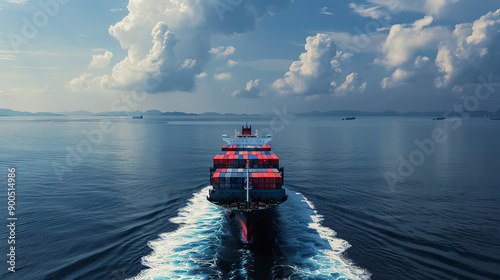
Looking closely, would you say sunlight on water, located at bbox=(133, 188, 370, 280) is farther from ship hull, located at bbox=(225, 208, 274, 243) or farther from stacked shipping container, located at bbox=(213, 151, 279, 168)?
stacked shipping container, located at bbox=(213, 151, 279, 168)

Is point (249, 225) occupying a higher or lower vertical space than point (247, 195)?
lower

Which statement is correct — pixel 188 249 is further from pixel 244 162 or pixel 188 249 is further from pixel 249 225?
pixel 244 162

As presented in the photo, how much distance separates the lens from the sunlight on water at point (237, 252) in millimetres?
30766

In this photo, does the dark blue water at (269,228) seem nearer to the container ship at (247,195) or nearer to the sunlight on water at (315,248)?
the sunlight on water at (315,248)

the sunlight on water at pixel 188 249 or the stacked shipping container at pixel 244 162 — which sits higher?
the stacked shipping container at pixel 244 162

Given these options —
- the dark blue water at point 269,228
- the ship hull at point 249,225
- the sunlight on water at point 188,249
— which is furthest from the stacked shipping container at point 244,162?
the ship hull at point 249,225

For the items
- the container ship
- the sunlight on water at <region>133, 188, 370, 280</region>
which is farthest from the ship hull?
the sunlight on water at <region>133, 188, 370, 280</region>

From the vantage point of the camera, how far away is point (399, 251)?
114 ft

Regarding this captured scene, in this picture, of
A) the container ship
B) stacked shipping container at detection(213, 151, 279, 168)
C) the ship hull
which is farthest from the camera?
stacked shipping container at detection(213, 151, 279, 168)

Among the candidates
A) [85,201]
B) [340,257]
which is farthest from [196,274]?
[85,201]

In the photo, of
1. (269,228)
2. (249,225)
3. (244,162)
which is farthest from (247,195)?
(244,162)

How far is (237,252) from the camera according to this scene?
3550cm

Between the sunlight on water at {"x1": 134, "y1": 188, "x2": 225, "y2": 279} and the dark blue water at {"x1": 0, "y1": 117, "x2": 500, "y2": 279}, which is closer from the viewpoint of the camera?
the sunlight on water at {"x1": 134, "y1": 188, "x2": 225, "y2": 279}

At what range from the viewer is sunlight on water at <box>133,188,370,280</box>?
30.8 metres
